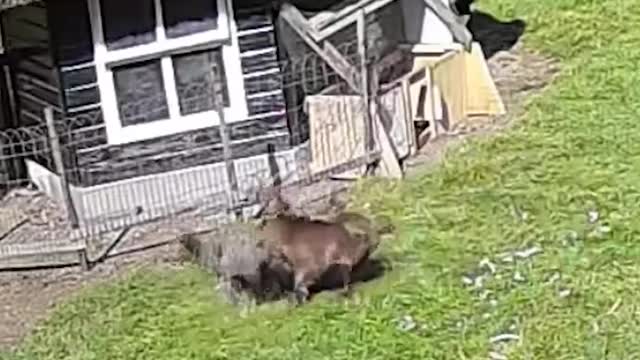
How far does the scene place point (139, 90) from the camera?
A: 39.4 ft

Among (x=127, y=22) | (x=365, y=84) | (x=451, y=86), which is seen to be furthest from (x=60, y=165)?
(x=451, y=86)

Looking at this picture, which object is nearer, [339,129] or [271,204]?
[271,204]

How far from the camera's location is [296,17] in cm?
1224

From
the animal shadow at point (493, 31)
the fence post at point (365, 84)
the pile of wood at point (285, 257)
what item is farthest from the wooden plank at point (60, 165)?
the animal shadow at point (493, 31)

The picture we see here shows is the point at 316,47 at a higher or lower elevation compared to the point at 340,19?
lower

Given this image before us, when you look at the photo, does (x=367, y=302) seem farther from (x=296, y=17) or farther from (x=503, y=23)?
(x=503, y=23)

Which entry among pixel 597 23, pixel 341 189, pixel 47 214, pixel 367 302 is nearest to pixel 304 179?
pixel 341 189

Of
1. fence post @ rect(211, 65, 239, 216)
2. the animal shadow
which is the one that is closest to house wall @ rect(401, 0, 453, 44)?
the animal shadow

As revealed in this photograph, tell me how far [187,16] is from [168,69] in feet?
1.48

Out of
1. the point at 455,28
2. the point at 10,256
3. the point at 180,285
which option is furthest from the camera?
the point at 455,28

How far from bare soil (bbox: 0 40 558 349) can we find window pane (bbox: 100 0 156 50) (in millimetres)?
1502

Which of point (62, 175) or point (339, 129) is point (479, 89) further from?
point (62, 175)

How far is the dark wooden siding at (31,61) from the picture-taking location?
12.0 metres

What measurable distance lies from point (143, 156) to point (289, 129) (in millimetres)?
1222
